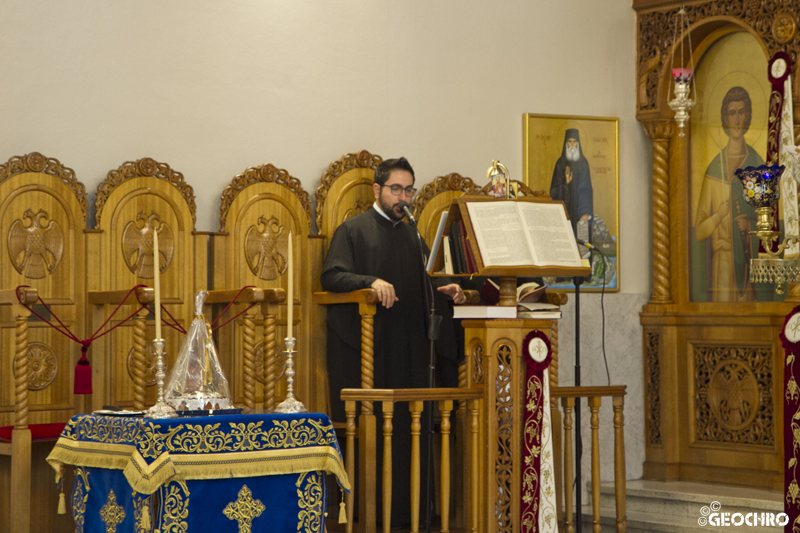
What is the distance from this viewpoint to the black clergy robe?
6.08 m

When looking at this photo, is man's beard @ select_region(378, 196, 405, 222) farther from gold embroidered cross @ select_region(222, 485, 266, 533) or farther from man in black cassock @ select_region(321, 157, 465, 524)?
gold embroidered cross @ select_region(222, 485, 266, 533)

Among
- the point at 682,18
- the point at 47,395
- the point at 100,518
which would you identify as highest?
the point at 682,18

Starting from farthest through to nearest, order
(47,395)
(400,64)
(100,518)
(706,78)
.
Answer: (706,78), (400,64), (47,395), (100,518)

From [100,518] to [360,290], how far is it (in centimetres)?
197

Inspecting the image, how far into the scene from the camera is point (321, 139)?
6551mm

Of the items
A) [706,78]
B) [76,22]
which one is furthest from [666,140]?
[76,22]

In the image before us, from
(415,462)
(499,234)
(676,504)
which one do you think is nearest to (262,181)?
(499,234)

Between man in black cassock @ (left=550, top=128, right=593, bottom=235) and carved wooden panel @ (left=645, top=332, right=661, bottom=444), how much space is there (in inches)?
39.0

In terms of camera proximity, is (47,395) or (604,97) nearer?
(47,395)

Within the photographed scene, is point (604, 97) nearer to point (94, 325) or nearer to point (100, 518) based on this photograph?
point (94, 325)

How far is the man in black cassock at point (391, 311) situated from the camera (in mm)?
6086

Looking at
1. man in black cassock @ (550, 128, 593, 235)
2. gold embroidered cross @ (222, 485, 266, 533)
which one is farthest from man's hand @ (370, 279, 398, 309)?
man in black cassock @ (550, 128, 593, 235)

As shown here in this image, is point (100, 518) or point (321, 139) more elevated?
point (321, 139)

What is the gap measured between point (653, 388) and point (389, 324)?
2315 millimetres
